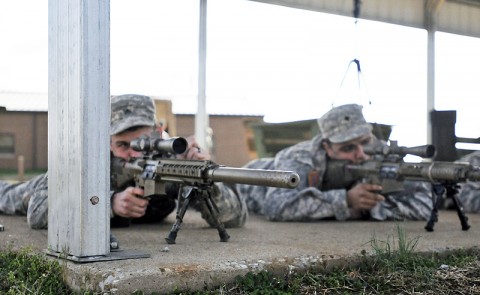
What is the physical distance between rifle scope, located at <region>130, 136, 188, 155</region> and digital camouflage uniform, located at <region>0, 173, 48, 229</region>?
3.00ft

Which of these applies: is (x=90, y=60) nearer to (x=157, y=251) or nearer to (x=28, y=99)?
(x=157, y=251)

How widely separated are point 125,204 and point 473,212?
434 centimetres

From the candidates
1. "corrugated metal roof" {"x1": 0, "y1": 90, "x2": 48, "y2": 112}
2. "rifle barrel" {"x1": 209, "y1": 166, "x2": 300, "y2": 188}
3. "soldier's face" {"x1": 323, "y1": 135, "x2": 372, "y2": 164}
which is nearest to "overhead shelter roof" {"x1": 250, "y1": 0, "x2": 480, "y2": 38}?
"soldier's face" {"x1": 323, "y1": 135, "x2": 372, "y2": 164}

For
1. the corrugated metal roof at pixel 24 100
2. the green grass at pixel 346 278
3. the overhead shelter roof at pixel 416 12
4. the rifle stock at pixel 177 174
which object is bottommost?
the green grass at pixel 346 278

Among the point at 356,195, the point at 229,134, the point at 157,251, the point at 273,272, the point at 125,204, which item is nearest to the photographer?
the point at 273,272

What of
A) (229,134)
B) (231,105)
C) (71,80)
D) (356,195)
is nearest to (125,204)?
(71,80)

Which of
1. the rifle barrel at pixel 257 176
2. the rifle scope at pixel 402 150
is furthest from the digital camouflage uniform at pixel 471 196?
the rifle barrel at pixel 257 176

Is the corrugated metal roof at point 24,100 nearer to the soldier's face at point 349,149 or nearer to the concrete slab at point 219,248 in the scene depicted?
the concrete slab at point 219,248

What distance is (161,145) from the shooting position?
4.14 meters

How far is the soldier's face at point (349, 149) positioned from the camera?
6172 millimetres

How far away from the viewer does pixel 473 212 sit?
709cm

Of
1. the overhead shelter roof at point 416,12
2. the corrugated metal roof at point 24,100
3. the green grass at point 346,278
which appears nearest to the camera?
the green grass at point 346,278

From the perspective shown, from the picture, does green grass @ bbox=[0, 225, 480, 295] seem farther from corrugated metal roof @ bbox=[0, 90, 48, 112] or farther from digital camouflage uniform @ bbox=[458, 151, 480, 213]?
corrugated metal roof @ bbox=[0, 90, 48, 112]

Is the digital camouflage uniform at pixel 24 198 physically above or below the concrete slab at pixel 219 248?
above
